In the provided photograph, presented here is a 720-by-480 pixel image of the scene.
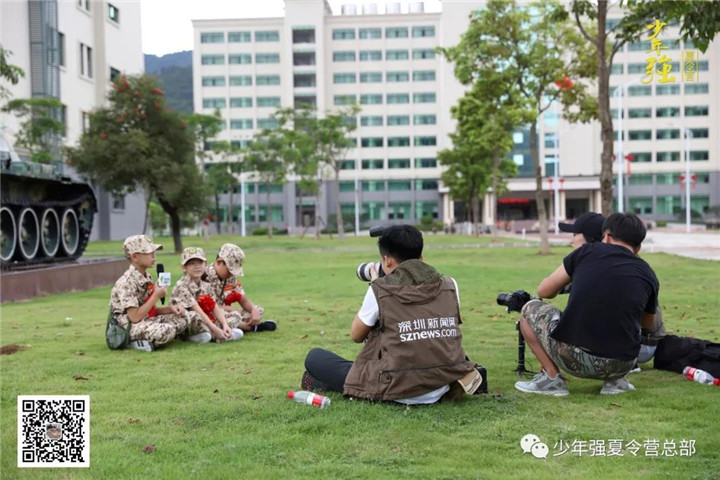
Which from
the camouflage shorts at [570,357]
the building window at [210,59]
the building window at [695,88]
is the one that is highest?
the building window at [210,59]

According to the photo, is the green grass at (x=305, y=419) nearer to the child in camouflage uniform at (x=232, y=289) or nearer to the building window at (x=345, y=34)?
the child in camouflage uniform at (x=232, y=289)

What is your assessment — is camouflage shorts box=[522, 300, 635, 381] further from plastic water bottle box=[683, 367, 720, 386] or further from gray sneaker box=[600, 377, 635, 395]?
plastic water bottle box=[683, 367, 720, 386]

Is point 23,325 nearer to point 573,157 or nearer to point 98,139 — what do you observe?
point 98,139

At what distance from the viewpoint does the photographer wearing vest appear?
518cm

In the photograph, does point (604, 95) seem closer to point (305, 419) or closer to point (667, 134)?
point (305, 419)

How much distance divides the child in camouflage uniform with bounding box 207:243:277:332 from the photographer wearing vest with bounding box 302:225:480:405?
12.3ft

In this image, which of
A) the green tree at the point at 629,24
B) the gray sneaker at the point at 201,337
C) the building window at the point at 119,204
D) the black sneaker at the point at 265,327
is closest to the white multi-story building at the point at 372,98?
the building window at the point at 119,204

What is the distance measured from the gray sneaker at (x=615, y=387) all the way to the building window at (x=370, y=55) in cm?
7805

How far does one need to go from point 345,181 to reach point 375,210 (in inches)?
169

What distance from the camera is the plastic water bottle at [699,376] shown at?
6.24 metres

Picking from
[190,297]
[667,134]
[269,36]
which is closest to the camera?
[190,297]

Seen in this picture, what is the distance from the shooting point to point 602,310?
5.55m

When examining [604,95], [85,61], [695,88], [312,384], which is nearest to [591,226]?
[312,384]

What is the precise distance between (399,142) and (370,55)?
9178 millimetres
